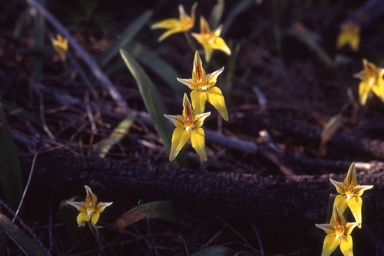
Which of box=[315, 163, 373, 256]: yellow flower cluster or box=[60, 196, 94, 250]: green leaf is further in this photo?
box=[60, 196, 94, 250]: green leaf

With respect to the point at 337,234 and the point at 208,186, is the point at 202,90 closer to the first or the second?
the point at 208,186

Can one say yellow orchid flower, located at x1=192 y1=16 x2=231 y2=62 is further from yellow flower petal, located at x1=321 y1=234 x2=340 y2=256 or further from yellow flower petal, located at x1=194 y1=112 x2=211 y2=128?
yellow flower petal, located at x1=321 y1=234 x2=340 y2=256

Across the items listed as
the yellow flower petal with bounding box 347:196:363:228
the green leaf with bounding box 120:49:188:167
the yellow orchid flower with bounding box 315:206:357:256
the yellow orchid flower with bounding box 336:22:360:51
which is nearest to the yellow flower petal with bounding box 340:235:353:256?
the yellow orchid flower with bounding box 315:206:357:256

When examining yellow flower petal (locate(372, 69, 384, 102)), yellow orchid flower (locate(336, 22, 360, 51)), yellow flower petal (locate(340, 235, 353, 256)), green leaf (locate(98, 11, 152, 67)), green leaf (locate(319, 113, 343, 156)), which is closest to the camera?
yellow flower petal (locate(340, 235, 353, 256))

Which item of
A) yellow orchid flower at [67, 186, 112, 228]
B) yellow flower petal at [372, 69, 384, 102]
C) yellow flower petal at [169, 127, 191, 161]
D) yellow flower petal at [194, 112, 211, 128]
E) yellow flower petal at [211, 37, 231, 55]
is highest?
yellow flower petal at [372, 69, 384, 102]

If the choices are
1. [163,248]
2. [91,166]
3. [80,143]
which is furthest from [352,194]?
[80,143]

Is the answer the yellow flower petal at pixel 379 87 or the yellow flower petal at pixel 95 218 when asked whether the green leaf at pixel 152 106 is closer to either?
the yellow flower petal at pixel 95 218

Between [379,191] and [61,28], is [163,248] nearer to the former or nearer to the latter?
[379,191]
